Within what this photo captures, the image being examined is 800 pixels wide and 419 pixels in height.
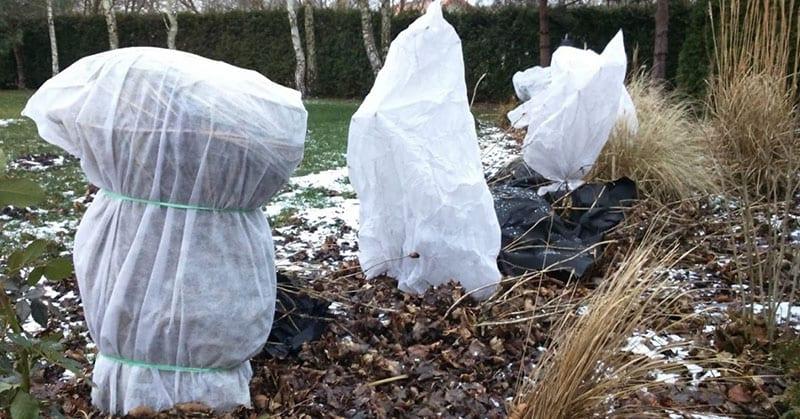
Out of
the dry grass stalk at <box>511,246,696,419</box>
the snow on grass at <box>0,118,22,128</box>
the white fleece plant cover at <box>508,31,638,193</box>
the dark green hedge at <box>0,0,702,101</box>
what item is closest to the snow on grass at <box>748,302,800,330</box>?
the dry grass stalk at <box>511,246,696,419</box>

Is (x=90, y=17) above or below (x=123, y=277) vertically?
above

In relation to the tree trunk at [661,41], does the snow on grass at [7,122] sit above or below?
below

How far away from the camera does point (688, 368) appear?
244 centimetres

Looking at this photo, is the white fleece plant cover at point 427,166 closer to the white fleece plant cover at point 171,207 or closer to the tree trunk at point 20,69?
the white fleece plant cover at point 171,207

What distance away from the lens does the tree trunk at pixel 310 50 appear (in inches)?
712

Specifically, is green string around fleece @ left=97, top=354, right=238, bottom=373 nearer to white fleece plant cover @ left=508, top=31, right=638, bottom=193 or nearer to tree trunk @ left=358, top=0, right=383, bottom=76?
white fleece plant cover @ left=508, top=31, right=638, bottom=193

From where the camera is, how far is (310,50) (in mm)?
18391

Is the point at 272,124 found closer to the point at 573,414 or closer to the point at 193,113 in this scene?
the point at 193,113

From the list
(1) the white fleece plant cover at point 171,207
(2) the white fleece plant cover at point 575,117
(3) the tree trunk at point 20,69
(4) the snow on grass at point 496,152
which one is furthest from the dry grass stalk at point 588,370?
(3) the tree trunk at point 20,69

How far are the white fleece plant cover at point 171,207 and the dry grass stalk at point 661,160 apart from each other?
328 centimetres

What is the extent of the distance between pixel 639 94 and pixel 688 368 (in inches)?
170

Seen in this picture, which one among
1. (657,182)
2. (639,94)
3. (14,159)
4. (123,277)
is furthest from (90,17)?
(123,277)

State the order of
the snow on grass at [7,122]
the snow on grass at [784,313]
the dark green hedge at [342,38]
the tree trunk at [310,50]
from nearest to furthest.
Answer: the snow on grass at [784,313]
the snow on grass at [7,122]
the dark green hedge at [342,38]
the tree trunk at [310,50]

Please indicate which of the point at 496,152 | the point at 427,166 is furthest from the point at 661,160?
the point at 496,152
